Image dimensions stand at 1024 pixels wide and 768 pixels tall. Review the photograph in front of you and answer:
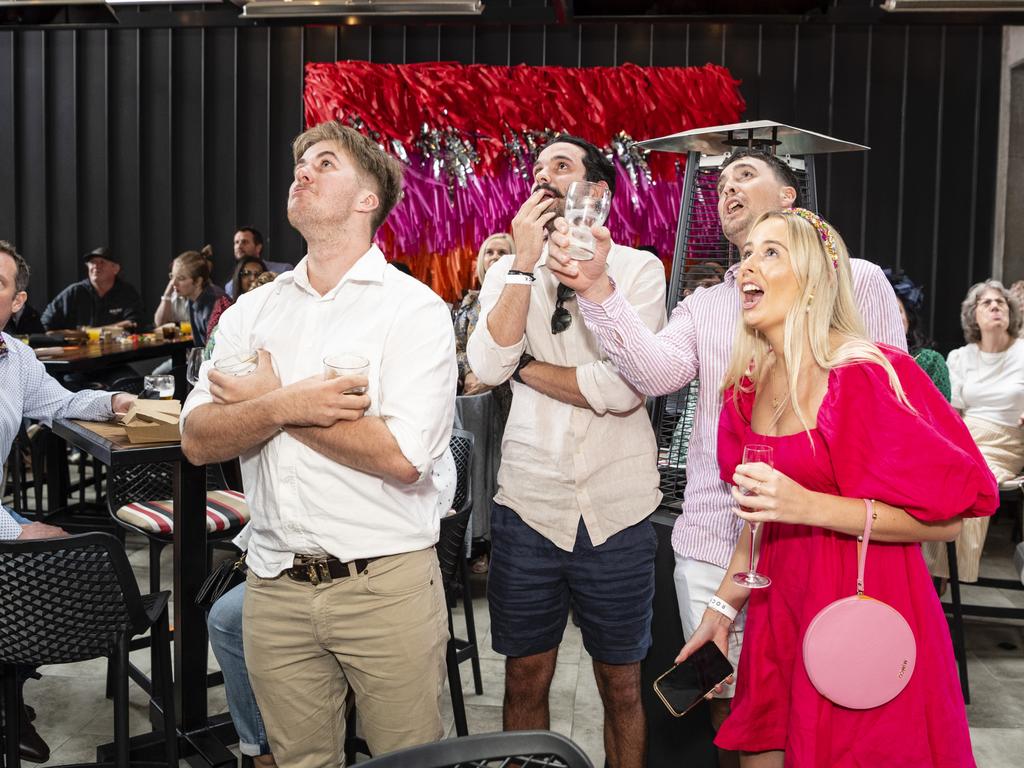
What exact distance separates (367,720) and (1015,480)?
350 centimetres

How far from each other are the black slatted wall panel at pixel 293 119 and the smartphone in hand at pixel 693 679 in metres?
6.09

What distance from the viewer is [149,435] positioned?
250cm

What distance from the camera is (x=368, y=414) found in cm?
189

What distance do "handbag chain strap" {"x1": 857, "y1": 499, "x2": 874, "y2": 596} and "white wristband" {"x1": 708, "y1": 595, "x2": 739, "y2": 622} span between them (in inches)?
12.4

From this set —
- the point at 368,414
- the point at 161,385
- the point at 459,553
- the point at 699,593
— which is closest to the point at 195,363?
the point at 161,385

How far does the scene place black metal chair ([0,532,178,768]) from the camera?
85.6 inches

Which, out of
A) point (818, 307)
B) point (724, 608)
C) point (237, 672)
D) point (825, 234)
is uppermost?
point (825, 234)

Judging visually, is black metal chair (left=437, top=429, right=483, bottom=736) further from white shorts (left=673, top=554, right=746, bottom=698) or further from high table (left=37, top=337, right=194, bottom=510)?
high table (left=37, top=337, right=194, bottom=510)

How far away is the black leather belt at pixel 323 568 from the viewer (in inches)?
73.3

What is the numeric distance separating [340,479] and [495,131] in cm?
525

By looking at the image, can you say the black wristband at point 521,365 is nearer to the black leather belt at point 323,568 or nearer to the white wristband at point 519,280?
the white wristband at point 519,280

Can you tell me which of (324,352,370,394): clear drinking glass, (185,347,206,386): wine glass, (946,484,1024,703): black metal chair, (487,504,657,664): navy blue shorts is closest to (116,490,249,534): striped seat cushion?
(185,347,206,386): wine glass

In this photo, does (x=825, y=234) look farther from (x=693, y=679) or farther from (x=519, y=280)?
(x=693, y=679)

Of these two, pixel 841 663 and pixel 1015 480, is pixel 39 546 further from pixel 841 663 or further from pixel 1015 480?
pixel 1015 480
